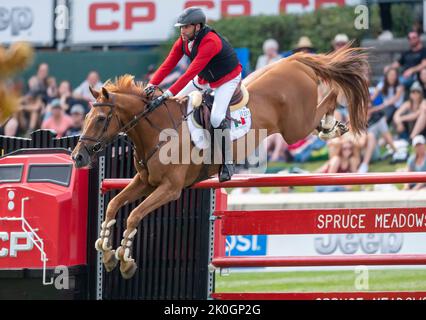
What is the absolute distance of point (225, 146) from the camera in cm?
849

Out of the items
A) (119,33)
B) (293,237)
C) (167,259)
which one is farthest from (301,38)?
(167,259)

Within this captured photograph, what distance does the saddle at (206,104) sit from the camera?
848 centimetres

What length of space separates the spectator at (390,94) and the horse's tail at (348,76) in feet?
17.9

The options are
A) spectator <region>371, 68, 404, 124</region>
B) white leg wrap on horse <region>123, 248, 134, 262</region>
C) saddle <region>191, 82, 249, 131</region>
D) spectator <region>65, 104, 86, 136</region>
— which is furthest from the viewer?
spectator <region>65, 104, 86, 136</region>

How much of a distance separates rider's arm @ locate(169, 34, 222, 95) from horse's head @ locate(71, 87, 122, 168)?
0.52 m

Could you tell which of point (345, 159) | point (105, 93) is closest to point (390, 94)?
point (345, 159)

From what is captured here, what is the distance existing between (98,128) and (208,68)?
1.15 m

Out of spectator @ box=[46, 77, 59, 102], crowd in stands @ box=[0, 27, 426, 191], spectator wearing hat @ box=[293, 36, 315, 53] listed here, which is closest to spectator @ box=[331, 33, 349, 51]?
crowd in stands @ box=[0, 27, 426, 191]

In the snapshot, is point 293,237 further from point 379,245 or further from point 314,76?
point 314,76

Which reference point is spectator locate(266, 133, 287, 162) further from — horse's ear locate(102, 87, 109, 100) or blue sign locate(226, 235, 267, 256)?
horse's ear locate(102, 87, 109, 100)

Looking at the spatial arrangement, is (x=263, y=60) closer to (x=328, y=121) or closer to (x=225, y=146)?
(x=328, y=121)

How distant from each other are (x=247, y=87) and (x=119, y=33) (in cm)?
953

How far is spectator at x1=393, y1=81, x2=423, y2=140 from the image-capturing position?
47.8 ft
